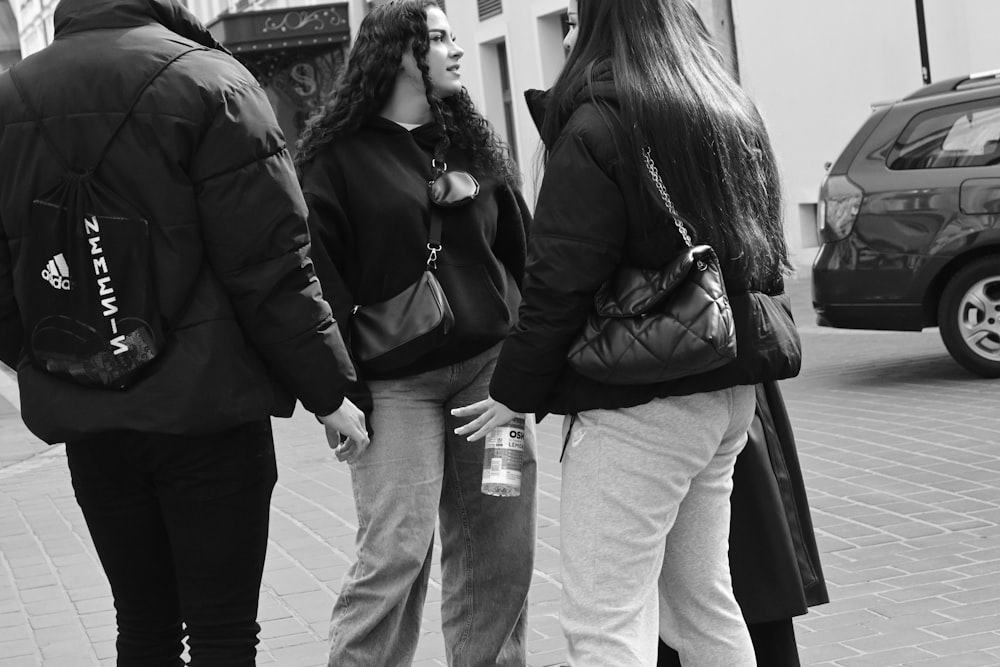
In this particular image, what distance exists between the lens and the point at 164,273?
2715 millimetres

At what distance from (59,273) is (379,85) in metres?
1.06

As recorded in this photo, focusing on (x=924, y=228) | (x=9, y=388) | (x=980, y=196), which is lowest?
(x=9, y=388)

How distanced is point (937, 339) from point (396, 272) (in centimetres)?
821

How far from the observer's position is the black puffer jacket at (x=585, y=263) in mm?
2705

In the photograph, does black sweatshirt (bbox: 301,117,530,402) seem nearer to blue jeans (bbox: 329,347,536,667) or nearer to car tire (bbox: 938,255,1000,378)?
blue jeans (bbox: 329,347,536,667)

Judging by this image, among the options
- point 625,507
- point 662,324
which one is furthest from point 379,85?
point 625,507

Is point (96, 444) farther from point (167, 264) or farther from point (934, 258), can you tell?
point (934, 258)

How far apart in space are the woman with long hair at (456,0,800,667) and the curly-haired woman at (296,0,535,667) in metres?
0.59

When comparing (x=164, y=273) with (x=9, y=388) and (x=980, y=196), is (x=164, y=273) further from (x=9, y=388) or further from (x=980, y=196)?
(x=9, y=388)

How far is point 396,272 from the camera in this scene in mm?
3482

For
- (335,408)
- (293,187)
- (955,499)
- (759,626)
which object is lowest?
(955,499)

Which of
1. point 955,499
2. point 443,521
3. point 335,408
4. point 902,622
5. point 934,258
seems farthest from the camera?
point 934,258

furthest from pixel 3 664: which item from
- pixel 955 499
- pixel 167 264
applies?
pixel 955 499

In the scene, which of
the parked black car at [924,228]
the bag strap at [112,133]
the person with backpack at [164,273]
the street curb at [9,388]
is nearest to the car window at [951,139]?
the parked black car at [924,228]
